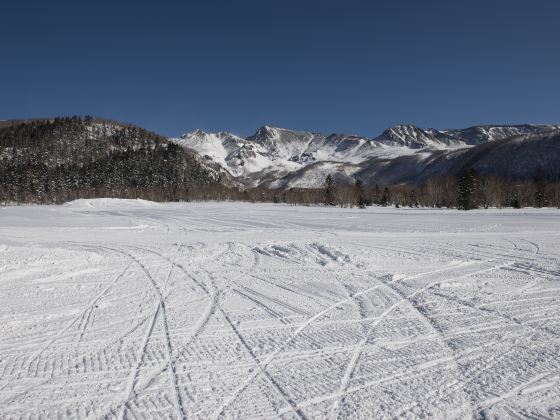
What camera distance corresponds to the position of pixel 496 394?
4.16 metres

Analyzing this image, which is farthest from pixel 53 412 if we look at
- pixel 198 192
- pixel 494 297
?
pixel 198 192

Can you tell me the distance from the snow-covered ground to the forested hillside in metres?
131

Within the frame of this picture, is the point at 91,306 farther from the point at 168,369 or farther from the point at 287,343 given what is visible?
the point at 287,343

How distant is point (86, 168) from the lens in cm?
15350

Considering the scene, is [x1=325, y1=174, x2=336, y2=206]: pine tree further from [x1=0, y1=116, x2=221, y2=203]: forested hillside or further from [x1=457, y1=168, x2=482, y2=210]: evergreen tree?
[x1=0, y1=116, x2=221, y2=203]: forested hillside

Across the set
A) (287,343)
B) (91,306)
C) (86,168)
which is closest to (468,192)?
(287,343)

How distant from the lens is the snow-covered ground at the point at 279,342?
13.2 feet

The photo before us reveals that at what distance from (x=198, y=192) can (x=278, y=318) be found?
5503 inches

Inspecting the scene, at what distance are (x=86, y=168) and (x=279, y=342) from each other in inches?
6738

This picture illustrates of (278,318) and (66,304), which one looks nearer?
(278,318)

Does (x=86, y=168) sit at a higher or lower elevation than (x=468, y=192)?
higher

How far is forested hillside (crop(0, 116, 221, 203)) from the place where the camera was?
132 meters

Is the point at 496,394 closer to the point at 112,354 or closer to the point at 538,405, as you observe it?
the point at 538,405

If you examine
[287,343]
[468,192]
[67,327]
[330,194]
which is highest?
[330,194]
